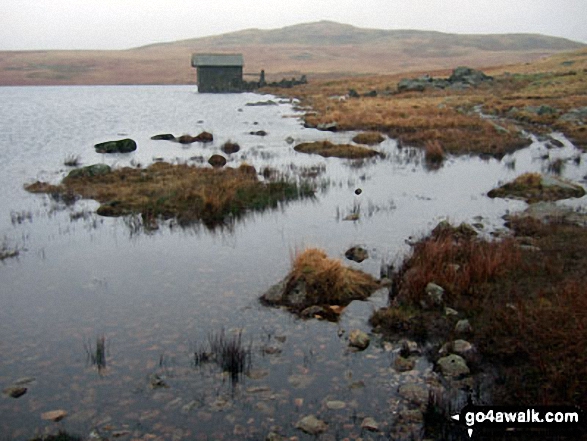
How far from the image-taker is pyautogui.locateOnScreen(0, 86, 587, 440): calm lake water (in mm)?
6586

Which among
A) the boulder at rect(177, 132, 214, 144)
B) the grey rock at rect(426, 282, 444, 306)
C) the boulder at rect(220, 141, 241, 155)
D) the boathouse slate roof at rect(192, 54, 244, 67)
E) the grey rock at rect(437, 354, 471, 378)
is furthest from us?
the boathouse slate roof at rect(192, 54, 244, 67)

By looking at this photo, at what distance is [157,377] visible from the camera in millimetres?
7312

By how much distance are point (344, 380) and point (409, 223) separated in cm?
831

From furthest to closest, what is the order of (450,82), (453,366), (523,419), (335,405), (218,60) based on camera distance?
(218,60)
(450,82)
(453,366)
(335,405)
(523,419)

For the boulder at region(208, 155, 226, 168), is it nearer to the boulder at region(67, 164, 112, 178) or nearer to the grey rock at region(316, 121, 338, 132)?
the boulder at region(67, 164, 112, 178)

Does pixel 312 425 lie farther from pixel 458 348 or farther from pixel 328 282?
pixel 328 282

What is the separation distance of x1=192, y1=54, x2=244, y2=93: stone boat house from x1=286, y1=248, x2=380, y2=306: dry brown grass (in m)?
81.8

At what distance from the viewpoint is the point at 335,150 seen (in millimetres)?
27594

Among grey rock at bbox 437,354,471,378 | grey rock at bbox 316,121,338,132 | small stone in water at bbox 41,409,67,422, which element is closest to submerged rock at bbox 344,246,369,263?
grey rock at bbox 437,354,471,378

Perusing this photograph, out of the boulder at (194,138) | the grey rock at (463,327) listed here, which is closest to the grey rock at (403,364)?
the grey rock at (463,327)

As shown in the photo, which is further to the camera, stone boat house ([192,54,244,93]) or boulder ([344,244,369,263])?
stone boat house ([192,54,244,93])

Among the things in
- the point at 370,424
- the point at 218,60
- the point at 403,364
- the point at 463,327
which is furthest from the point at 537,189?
the point at 218,60

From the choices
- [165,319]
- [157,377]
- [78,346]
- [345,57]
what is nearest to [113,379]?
[157,377]

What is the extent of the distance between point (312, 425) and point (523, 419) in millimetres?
2320
